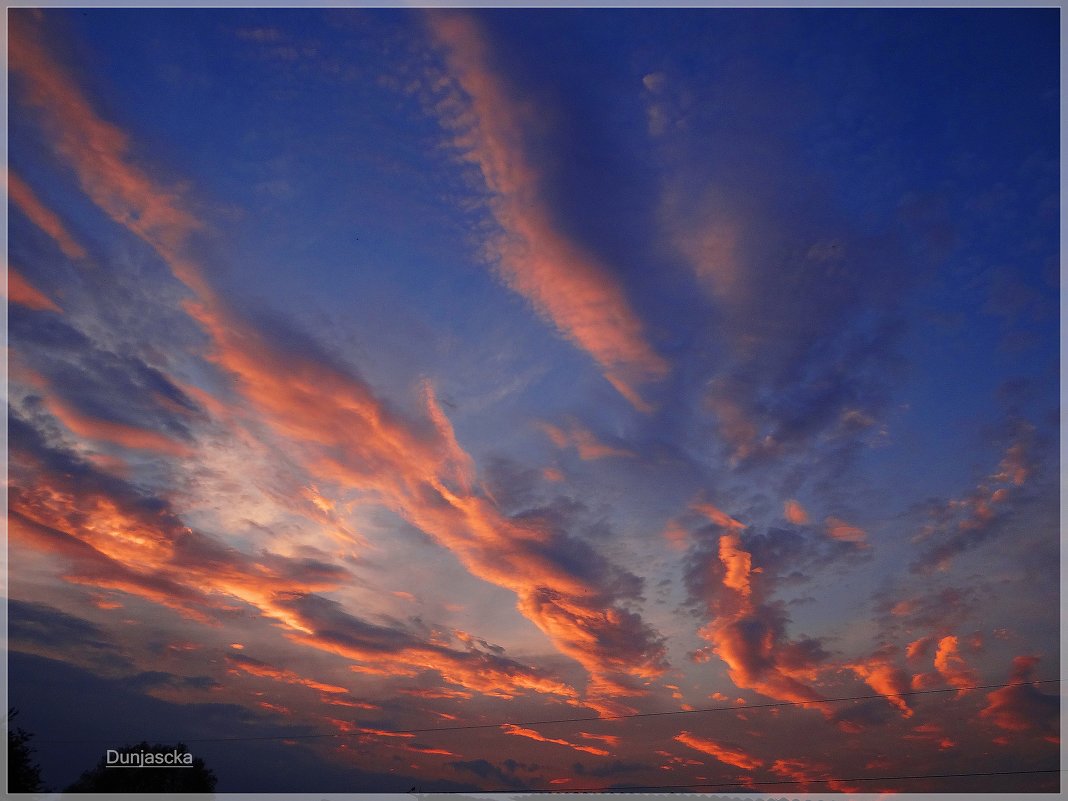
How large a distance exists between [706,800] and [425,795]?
182ft

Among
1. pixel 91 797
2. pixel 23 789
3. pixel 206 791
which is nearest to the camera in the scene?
pixel 23 789

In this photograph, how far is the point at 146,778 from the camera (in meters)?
61.4

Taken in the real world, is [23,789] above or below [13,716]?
below

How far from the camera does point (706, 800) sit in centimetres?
11350

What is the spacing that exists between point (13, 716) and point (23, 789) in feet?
21.5

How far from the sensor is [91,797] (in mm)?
57906

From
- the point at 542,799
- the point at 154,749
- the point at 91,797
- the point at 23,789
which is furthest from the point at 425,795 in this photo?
the point at 23,789

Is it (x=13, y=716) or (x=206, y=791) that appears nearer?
(x=13, y=716)

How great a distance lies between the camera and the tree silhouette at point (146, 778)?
5931 centimetres

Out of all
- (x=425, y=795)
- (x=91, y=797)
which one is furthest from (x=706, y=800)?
(x=91, y=797)

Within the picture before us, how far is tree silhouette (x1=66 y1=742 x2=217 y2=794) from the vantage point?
195 ft

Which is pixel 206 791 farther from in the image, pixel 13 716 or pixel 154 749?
pixel 13 716

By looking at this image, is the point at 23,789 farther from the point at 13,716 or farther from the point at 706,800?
the point at 706,800

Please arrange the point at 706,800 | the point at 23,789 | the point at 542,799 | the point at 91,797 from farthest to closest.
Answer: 1. the point at 706,800
2. the point at 542,799
3. the point at 91,797
4. the point at 23,789
